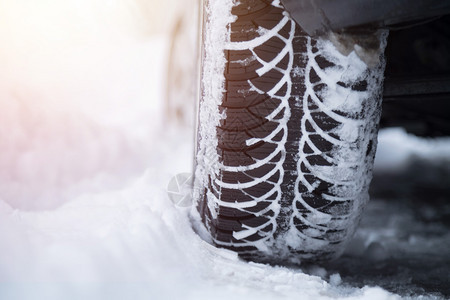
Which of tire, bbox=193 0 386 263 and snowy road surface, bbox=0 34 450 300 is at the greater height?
tire, bbox=193 0 386 263

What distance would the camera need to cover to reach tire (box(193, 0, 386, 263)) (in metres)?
0.64

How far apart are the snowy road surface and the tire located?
0.07 meters

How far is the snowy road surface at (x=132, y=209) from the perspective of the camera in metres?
0.61

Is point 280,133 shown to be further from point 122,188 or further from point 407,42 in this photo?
point 407,42

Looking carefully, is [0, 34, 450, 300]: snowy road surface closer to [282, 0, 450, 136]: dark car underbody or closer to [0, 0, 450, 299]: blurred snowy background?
[0, 0, 450, 299]: blurred snowy background

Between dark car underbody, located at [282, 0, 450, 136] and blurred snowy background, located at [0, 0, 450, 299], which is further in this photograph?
blurred snowy background, located at [0, 0, 450, 299]

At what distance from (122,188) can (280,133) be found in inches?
20.1

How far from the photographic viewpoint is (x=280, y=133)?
0.68 meters

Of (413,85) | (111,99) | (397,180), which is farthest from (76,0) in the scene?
(397,180)

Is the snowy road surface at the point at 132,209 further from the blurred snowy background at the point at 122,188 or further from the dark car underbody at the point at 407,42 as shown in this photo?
the dark car underbody at the point at 407,42

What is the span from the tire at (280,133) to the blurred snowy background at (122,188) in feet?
0.24

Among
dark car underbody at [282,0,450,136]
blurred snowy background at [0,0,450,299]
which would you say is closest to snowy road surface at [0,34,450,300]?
blurred snowy background at [0,0,450,299]

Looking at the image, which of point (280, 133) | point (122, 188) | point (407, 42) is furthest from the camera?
point (407, 42)

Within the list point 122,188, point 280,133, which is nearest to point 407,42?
point 280,133
